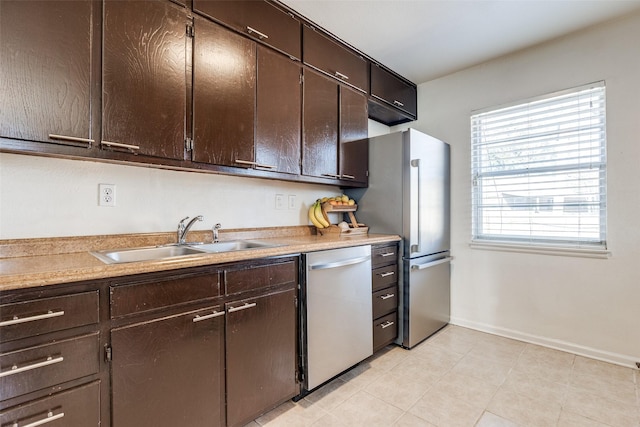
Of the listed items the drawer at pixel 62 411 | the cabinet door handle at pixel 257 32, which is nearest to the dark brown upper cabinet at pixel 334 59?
the cabinet door handle at pixel 257 32

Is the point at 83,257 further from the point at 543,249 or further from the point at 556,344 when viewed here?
the point at 556,344

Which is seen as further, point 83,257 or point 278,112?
point 278,112

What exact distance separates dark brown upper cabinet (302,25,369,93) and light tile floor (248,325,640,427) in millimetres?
2217

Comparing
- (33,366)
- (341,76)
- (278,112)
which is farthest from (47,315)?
(341,76)

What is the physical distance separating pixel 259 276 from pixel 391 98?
2.20 meters

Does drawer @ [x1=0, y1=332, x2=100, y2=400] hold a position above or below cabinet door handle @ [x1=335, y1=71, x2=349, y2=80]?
below

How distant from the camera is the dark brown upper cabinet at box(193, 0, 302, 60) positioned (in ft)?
5.32

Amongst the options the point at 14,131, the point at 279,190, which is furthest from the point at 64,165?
the point at 279,190

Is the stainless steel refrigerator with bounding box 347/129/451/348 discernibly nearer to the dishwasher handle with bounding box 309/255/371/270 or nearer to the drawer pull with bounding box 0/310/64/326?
the dishwasher handle with bounding box 309/255/371/270

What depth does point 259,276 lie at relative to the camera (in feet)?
4.91

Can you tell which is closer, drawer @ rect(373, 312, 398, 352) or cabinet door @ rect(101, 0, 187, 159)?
cabinet door @ rect(101, 0, 187, 159)

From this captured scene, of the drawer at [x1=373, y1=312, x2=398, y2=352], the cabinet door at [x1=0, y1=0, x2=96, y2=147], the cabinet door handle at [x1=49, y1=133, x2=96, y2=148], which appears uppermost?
the cabinet door at [x1=0, y1=0, x2=96, y2=147]

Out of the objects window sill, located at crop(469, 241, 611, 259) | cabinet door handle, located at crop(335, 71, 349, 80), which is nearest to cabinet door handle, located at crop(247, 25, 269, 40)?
cabinet door handle, located at crop(335, 71, 349, 80)

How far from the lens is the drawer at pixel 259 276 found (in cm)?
139
